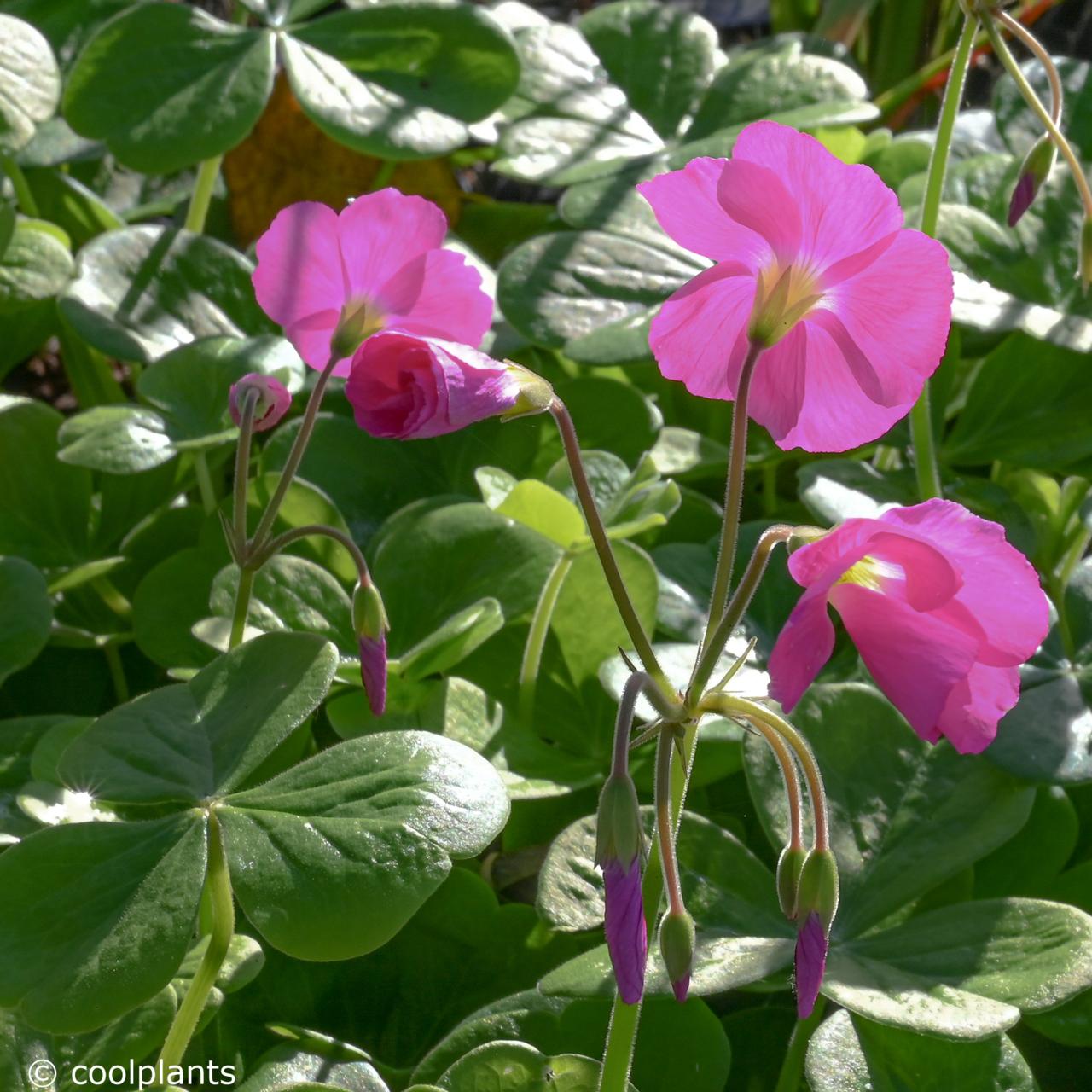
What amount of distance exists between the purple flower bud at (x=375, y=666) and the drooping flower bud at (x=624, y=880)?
0.98 feet

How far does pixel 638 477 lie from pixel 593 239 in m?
0.46

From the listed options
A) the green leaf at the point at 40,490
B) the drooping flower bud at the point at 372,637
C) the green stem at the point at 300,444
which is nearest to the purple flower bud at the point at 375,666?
the drooping flower bud at the point at 372,637

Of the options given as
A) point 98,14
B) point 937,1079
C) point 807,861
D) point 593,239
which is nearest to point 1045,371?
point 593,239

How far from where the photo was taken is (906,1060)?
2.95 ft

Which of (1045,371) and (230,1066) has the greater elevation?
(1045,371)

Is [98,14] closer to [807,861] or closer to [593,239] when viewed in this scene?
[593,239]

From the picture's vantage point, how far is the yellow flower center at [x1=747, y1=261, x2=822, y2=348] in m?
0.69

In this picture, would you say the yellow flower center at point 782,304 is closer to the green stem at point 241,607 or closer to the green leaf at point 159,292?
the green stem at point 241,607

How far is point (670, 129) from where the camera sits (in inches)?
70.8

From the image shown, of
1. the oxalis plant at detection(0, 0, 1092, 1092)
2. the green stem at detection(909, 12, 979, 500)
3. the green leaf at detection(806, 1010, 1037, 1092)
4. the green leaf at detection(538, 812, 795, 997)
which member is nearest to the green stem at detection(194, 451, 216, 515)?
the oxalis plant at detection(0, 0, 1092, 1092)

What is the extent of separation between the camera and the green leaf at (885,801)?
0.99 m

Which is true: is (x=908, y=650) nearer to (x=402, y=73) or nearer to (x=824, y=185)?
(x=824, y=185)

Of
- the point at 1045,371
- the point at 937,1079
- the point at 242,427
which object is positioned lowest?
the point at 937,1079

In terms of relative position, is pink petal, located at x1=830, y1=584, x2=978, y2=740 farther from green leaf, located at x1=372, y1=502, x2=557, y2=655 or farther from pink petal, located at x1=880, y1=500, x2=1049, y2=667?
green leaf, located at x1=372, y1=502, x2=557, y2=655
